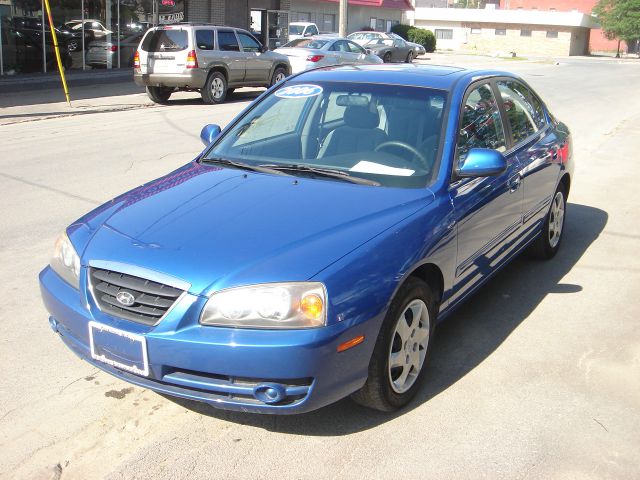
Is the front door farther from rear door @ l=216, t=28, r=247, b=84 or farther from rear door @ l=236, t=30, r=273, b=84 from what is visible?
rear door @ l=236, t=30, r=273, b=84

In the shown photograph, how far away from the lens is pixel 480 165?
13.4ft

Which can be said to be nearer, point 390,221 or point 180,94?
point 390,221

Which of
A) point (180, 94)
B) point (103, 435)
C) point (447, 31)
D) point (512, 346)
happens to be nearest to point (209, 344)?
point (103, 435)

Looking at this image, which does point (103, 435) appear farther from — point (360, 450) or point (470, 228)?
point (470, 228)

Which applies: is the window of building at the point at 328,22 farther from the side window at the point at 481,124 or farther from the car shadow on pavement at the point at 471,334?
the side window at the point at 481,124

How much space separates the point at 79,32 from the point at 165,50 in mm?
7394

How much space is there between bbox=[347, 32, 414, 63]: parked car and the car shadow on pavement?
93.4 ft

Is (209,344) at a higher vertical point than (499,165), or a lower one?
lower

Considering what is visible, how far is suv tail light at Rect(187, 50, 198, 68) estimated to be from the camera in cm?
1667

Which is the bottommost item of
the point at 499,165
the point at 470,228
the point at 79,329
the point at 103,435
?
the point at 103,435

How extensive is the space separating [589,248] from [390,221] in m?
3.79

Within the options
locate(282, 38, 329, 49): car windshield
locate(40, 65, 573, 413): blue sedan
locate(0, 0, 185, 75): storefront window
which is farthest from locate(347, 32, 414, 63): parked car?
locate(40, 65, 573, 413): blue sedan

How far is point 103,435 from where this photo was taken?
11.3 feet

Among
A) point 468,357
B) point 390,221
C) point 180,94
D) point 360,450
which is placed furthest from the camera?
point 180,94
